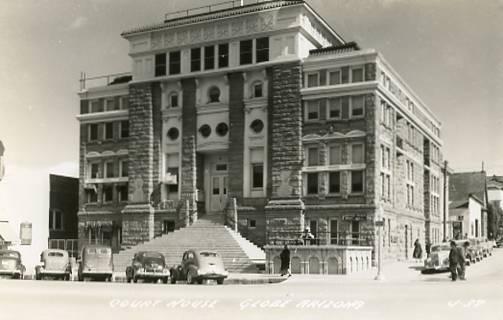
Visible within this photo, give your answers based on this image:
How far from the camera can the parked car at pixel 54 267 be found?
33.6 m

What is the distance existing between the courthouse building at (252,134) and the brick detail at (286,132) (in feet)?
0.23

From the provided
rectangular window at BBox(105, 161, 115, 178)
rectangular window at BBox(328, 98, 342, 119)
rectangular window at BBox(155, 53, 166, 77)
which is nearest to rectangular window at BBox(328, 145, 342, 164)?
rectangular window at BBox(328, 98, 342, 119)

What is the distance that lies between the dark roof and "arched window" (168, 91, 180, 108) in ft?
113

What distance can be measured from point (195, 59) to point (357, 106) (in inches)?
460

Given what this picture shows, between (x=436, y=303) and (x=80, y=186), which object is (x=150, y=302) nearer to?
(x=436, y=303)

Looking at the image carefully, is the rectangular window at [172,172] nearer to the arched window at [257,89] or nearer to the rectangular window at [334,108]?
the arched window at [257,89]

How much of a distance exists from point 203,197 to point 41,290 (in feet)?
80.3

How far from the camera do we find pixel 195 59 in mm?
48562

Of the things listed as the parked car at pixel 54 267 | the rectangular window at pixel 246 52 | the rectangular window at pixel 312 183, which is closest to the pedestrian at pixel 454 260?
the rectangular window at pixel 312 183

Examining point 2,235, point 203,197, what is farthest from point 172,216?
point 2,235

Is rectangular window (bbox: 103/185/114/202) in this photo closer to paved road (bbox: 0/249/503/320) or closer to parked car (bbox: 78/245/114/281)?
parked car (bbox: 78/245/114/281)

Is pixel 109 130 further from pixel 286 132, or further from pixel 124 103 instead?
pixel 286 132

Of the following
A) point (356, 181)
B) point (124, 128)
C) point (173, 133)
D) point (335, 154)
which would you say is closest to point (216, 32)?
point (173, 133)

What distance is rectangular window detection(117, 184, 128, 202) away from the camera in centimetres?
5159
